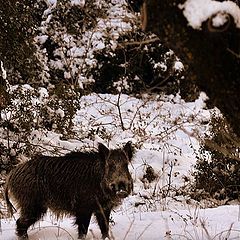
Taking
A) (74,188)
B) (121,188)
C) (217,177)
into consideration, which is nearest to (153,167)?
(217,177)

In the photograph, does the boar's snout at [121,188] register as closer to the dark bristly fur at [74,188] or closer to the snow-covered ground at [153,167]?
the dark bristly fur at [74,188]

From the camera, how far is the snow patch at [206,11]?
3.46m

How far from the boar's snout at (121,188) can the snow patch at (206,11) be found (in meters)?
2.53

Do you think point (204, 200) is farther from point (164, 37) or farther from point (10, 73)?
point (10, 73)

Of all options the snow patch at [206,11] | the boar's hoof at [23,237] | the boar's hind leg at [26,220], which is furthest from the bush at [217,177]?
the snow patch at [206,11]

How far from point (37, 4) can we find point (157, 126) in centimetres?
677

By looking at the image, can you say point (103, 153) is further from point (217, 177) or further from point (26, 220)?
point (217, 177)

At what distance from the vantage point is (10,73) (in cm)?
1526

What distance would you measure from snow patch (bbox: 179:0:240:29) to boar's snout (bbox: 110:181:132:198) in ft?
8.29

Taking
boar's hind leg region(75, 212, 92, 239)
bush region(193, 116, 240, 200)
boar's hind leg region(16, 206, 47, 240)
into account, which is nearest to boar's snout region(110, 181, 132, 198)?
boar's hind leg region(75, 212, 92, 239)

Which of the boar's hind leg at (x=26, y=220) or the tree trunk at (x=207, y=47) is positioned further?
the boar's hind leg at (x=26, y=220)

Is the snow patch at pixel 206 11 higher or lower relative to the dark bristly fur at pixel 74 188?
higher

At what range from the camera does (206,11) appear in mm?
3479

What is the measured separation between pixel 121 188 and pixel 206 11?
263cm
